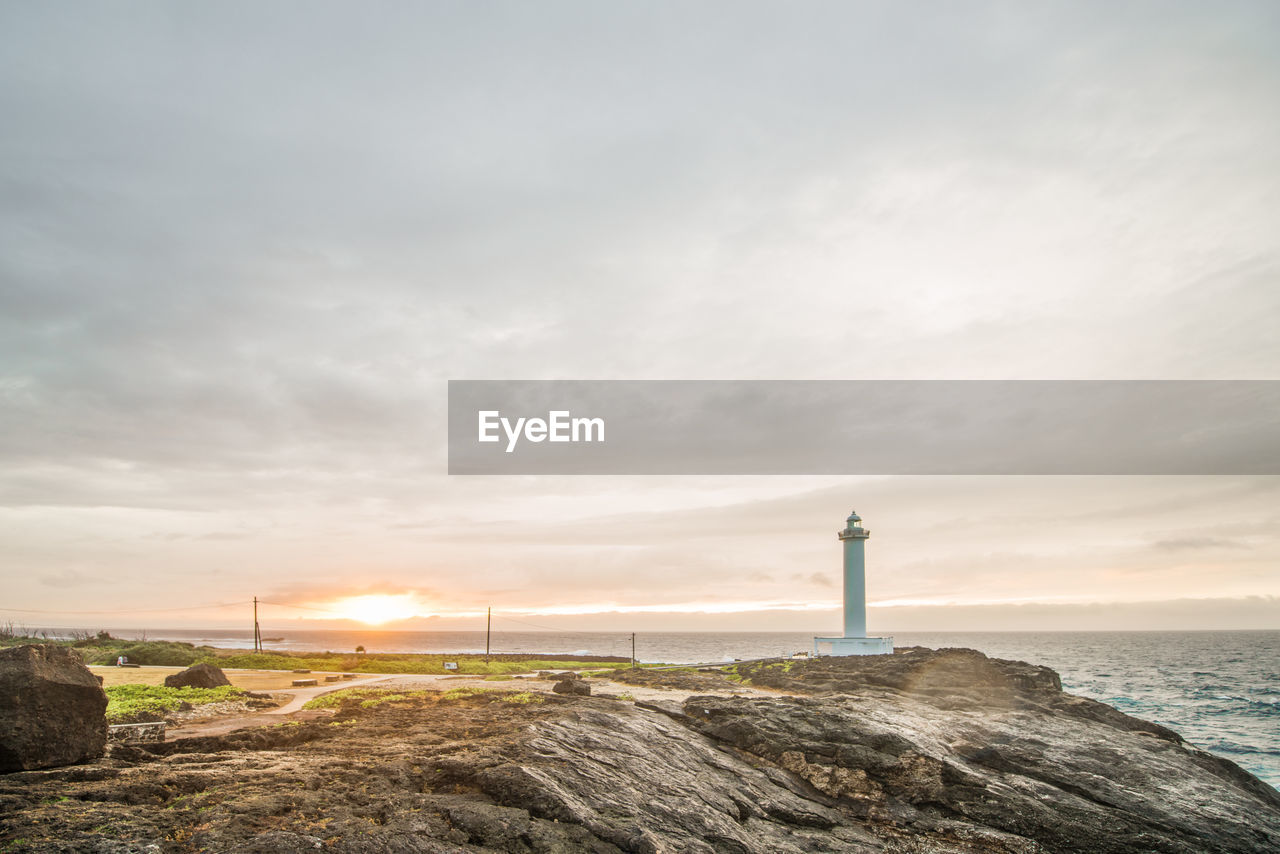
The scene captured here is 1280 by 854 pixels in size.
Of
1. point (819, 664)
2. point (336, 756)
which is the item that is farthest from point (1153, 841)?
point (819, 664)

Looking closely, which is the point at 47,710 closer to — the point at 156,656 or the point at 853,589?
the point at 156,656

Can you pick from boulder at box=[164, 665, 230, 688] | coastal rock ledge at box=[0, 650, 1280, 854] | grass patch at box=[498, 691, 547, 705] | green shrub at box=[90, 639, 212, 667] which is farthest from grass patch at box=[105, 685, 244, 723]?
green shrub at box=[90, 639, 212, 667]

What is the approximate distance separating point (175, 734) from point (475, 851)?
37.1ft

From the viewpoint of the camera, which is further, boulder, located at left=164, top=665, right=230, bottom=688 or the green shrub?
the green shrub

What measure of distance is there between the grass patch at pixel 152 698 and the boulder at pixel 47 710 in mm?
5834

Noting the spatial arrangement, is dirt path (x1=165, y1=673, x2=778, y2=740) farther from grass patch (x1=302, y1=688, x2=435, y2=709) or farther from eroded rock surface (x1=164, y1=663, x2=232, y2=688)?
eroded rock surface (x1=164, y1=663, x2=232, y2=688)

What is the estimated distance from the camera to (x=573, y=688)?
1071 inches

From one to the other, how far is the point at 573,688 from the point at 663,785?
1157 cm

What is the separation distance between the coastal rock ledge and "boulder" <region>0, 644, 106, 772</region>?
1.78 feet

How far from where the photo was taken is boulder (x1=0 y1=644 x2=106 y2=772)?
12531mm

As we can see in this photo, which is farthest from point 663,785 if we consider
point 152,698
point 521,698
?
point 152,698

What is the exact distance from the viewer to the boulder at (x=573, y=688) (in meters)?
26.9

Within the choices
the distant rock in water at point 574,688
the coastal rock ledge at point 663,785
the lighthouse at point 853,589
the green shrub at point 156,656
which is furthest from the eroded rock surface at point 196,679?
the lighthouse at point 853,589

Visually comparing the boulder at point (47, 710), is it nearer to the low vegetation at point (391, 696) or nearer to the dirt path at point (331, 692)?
the dirt path at point (331, 692)
